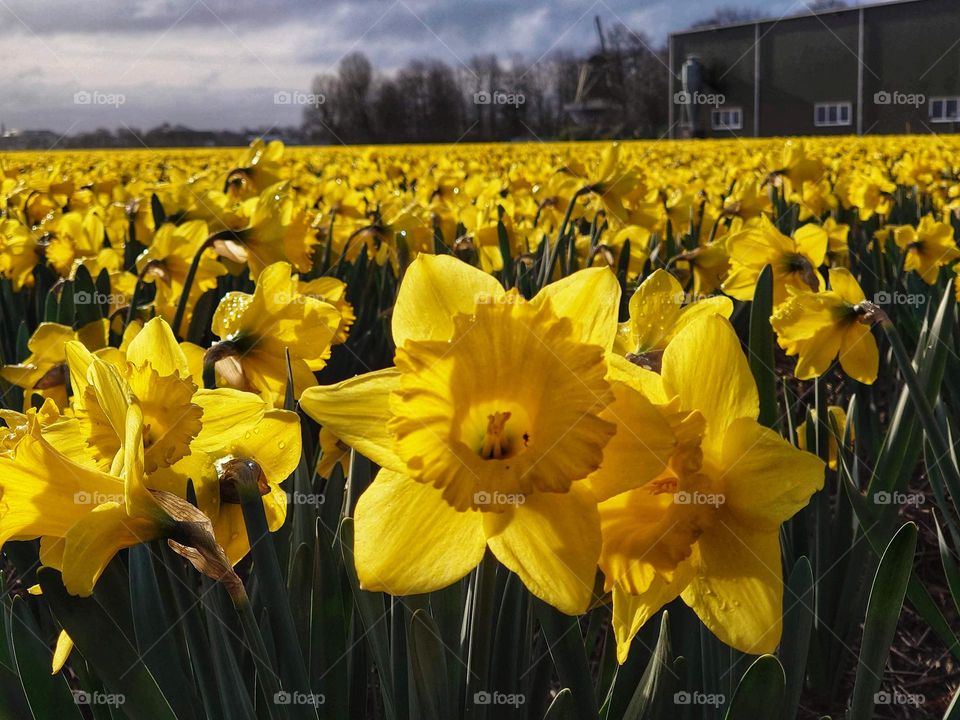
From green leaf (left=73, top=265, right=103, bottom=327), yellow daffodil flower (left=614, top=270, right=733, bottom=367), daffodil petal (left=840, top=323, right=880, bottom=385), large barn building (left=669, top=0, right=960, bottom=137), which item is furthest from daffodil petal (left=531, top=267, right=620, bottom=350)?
large barn building (left=669, top=0, right=960, bottom=137)

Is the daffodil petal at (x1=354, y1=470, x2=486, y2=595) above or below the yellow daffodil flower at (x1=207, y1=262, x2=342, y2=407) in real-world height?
below

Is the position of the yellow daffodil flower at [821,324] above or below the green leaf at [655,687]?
above

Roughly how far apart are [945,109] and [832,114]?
14.6 feet

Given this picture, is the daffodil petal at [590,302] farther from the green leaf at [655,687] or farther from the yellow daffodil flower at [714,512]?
the green leaf at [655,687]

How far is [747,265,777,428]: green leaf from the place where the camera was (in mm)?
1446

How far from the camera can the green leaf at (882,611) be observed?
1.02 meters

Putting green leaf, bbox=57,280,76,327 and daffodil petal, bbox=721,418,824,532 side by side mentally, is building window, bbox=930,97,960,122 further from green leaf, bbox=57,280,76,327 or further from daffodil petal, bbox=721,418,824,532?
daffodil petal, bbox=721,418,824,532

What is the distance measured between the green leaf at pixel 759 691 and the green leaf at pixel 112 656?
0.58 m

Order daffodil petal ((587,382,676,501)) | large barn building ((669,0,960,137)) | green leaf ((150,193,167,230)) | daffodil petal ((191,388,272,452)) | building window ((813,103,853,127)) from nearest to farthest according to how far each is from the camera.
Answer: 1. daffodil petal ((587,382,676,501))
2. daffodil petal ((191,388,272,452))
3. green leaf ((150,193,167,230))
4. large barn building ((669,0,960,137))
5. building window ((813,103,853,127))

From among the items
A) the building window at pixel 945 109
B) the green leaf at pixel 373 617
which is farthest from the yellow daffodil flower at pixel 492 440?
the building window at pixel 945 109

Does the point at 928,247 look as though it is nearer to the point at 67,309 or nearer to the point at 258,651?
the point at 67,309

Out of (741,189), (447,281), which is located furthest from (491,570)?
(741,189)

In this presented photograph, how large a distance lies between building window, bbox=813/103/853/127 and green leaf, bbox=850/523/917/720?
1529 inches

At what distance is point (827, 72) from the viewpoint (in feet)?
116
